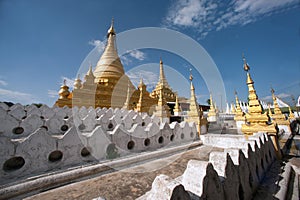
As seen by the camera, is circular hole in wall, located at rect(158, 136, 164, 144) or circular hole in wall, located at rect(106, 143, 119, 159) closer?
circular hole in wall, located at rect(106, 143, 119, 159)

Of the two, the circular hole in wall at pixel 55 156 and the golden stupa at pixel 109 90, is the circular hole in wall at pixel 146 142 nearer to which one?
the circular hole in wall at pixel 55 156

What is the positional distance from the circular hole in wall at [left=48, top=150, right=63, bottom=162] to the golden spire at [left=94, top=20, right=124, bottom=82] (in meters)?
21.7

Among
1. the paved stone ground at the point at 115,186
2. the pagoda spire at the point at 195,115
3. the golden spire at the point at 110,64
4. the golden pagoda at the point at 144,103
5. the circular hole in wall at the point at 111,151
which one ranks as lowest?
the paved stone ground at the point at 115,186

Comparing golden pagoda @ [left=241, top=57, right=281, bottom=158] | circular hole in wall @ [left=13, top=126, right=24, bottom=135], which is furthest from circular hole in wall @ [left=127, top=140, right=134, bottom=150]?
circular hole in wall @ [left=13, top=126, right=24, bottom=135]

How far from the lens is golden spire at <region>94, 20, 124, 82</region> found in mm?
24242

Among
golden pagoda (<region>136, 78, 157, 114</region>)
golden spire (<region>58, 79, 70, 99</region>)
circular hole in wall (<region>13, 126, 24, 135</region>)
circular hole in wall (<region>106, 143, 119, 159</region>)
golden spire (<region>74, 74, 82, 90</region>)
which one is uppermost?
golden spire (<region>74, 74, 82, 90</region>)

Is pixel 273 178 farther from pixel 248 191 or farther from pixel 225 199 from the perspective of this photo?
pixel 225 199

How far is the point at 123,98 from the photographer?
2270 cm

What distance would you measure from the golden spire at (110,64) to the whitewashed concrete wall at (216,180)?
23566 millimetres

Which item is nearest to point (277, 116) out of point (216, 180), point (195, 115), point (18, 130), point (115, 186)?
point (195, 115)

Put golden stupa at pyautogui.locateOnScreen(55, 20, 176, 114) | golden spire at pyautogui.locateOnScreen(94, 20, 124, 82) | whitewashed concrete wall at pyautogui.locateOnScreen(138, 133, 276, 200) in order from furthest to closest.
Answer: golden spire at pyautogui.locateOnScreen(94, 20, 124, 82)
golden stupa at pyautogui.locateOnScreen(55, 20, 176, 114)
whitewashed concrete wall at pyautogui.locateOnScreen(138, 133, 276, 200)

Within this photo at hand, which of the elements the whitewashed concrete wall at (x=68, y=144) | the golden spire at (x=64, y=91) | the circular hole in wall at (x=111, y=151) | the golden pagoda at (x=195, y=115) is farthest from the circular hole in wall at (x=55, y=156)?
→ the golden spire at (x=64, y=91)

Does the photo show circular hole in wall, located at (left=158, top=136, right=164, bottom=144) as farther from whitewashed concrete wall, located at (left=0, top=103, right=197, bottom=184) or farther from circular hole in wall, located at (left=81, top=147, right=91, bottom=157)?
circular hole in wall, located at (left=81, top=147, right=91, bottom=157)

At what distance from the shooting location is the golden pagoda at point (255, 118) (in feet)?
16.5
